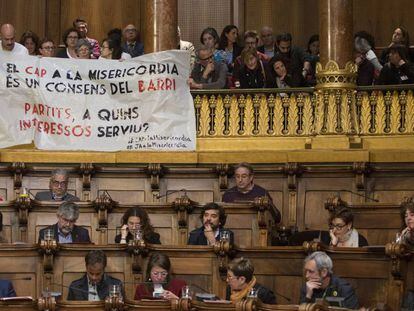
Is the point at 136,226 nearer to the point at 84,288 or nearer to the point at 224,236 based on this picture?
the point at 224,236

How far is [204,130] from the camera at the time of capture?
47.7 ft

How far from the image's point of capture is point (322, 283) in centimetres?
948

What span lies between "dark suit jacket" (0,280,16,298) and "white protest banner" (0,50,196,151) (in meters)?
3.53

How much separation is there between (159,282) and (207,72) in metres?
4.97

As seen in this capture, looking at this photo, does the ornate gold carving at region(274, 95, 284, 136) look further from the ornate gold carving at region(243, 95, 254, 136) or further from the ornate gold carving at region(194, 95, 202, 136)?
the ornate gold carving at region(194, 95, 202, 136)

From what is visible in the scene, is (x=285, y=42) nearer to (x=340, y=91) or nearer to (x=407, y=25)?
(x=340, y=91)

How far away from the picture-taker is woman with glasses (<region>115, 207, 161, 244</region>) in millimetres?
11289

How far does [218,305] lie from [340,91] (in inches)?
222

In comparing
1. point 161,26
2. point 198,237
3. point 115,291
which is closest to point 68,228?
point 198,237

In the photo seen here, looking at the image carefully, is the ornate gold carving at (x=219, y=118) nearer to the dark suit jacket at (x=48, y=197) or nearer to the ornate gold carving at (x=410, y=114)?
the ornate gold carving at (x=410, y=114)

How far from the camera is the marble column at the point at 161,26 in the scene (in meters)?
14.8

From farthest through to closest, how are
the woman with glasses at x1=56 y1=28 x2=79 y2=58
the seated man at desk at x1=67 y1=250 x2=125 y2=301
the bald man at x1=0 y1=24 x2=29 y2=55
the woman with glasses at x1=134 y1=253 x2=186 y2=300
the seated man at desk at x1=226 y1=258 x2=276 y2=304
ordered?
1. the woman with glasses at x1=56 y1=28 x2=79 y2=58
2. the bald man at x1=0 y1=24 x2=29 y2=55
3. the seated man at desk at x1=67 y1=250 x2=125 y2=301
4. the woman with glasses at x1=134 y1=253 x2=186 y2=300
5. the seated man at desk at x1=226 y1=258 x2=276 y2=304

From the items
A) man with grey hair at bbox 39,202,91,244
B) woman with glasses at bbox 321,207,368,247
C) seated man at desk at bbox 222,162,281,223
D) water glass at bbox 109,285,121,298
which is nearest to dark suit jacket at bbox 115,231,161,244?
man with grey hair at bbox 39,202,91,244

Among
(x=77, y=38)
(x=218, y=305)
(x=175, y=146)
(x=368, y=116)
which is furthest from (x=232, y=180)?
(x=218, y=305)
